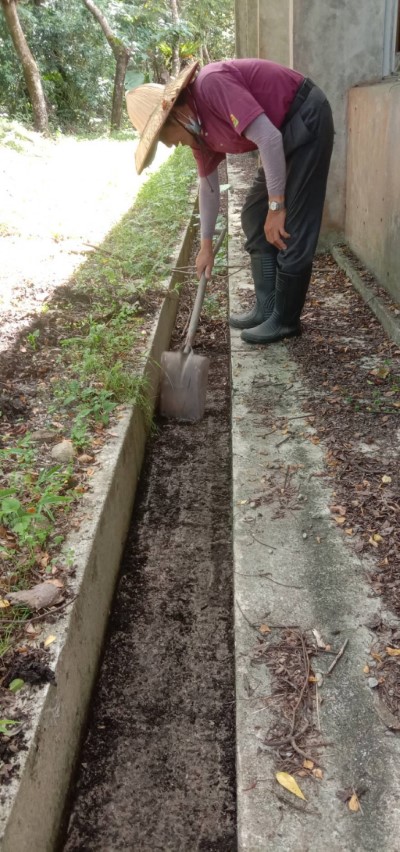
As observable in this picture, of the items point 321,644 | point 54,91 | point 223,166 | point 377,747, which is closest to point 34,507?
point 321,644

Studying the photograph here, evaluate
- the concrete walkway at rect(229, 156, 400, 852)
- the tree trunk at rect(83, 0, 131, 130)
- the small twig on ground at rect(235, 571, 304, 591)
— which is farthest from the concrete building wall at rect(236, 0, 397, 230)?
the tree trunk at rect(83, 0, 131, 130)

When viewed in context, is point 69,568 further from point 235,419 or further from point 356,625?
point 235,419

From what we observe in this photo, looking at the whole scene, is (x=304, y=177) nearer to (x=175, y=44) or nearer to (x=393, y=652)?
(x=393, y=652)

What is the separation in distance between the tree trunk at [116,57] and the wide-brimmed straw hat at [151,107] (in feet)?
46.8

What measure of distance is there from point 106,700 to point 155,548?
81 centimetres

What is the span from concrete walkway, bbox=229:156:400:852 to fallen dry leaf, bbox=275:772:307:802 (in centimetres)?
1

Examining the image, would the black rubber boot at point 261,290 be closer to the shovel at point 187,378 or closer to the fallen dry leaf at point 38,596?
the shovel at point 187,378

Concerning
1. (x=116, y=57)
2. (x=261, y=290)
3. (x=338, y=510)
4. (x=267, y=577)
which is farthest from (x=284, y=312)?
(x=116, y=57)

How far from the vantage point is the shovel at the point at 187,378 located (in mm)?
3678

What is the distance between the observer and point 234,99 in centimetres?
300

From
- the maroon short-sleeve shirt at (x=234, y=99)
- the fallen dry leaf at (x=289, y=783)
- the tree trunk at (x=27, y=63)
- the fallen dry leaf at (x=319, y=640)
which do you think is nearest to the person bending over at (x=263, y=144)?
the maroon short-sleeve shirt at (x=234, y=99)

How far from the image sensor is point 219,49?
3209cm

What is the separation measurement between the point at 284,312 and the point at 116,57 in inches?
604

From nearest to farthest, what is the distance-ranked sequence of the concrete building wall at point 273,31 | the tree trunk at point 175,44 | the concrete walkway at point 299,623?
the concrete walkway at point 299,623 → the concrete building wall at point 273,31 → the tree trunk at point 175,44
